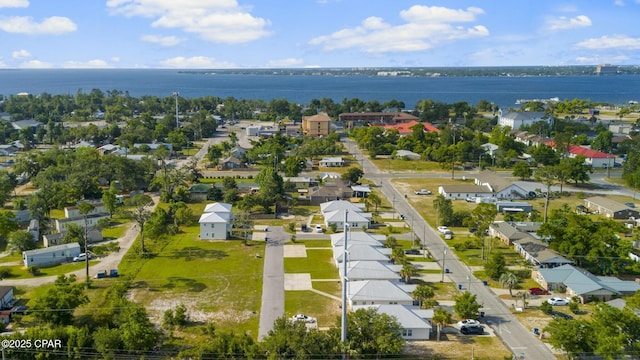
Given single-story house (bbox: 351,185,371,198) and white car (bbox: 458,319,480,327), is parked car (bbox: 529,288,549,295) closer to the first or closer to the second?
white car (bbox: 458,319,480,327)

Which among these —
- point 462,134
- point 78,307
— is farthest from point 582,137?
point 78,307

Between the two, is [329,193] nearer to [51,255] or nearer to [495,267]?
[495,267]

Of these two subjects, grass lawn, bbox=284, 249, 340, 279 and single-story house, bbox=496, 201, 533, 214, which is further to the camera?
single-story house, bbox=496, 201, 533, 214

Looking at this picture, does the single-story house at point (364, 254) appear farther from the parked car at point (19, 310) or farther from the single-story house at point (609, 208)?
the single-story house at point (609, 208)

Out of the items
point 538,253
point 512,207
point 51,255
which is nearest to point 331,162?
point 512,207

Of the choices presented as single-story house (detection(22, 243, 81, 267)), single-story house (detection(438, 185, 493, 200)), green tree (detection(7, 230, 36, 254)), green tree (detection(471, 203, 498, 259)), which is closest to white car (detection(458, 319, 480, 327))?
green tree (detection(471, 203, 498, 259))

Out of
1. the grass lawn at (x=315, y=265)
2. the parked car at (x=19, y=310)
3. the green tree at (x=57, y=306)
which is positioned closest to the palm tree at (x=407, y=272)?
the grass lawn at (x=315, y=265)
